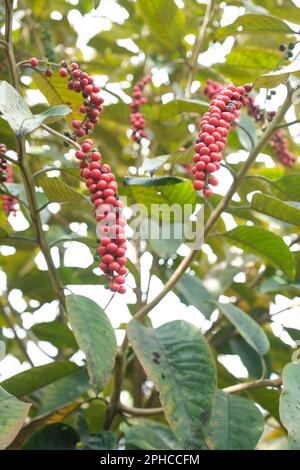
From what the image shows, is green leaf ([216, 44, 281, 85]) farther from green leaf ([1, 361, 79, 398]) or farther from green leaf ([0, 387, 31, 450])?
green leaf ([0, 387, 31, 450])

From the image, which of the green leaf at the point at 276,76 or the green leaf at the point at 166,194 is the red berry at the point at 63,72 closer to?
the green leaf at the point at 166,194

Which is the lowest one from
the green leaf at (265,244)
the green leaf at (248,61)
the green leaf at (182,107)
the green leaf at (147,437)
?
the green leaf at (147,437)

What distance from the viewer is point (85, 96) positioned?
127 centimetres

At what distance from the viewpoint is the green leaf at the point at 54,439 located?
1.43 m

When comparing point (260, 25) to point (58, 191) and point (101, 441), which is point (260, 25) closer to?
point (58, 191)

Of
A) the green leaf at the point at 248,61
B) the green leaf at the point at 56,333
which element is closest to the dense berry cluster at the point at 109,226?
the green leaf at the point at 56,333

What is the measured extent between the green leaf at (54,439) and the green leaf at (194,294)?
1.47 ft

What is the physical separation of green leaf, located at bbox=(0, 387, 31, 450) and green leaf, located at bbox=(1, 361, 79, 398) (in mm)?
328

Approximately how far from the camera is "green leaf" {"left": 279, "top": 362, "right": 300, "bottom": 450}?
3.45 ft

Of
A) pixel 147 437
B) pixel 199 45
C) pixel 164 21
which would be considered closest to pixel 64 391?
pixel 147 437

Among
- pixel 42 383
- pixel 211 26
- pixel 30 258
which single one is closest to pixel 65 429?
pixel 42 383

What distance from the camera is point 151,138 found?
2.25 metres

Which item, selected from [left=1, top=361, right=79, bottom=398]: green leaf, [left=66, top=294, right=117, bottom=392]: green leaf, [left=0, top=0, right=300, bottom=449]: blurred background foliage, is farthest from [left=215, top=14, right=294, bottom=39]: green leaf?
[left=1, top=361, right=79, bottom=398]: green leaf

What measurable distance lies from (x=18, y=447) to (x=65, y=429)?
11 cm
